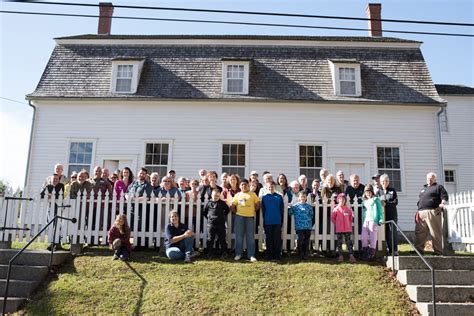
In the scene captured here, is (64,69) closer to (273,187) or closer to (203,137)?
(203,137)

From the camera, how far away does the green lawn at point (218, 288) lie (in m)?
6.64

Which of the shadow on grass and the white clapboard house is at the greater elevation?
the white clapboard house

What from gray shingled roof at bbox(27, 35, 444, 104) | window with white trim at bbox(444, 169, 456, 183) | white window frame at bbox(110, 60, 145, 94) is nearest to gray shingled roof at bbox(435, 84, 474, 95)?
window with white trim at bbox(444, 169, 456, 183)

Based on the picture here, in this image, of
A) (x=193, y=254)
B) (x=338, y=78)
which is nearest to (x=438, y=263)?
(x=193, y=254)

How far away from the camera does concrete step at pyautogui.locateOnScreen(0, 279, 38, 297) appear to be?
282 inches

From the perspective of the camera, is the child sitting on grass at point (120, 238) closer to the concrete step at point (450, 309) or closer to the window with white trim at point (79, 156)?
the concrete step at point (450, 309)

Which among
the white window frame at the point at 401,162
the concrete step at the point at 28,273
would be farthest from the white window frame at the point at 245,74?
the concrete step at the point at 28,273

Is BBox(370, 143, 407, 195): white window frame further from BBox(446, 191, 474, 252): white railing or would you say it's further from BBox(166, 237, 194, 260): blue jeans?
BBox(166, 237, 194, 260): blue jeans

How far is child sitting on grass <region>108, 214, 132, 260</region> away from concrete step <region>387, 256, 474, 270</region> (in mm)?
5271

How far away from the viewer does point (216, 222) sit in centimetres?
860

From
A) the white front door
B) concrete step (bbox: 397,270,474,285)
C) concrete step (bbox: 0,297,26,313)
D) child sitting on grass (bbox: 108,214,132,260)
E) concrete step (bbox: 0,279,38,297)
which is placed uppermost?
the white front door

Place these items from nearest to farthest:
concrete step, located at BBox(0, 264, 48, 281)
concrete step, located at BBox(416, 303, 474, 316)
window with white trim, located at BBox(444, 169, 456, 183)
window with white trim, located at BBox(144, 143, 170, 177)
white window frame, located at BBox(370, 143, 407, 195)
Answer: concrete step, located at BBox(416, 303, 474, 316) < concrete step, located at BBox(0, 264, 48, 281) < white window frame, located at BBox(370, 143, 407, 195) < window with white trim, located at BBox(144, 143, 170, 177) < window with white trim, located at BBox(444, 169, 456, 183)

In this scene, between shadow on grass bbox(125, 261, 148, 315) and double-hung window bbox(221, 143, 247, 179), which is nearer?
shadow on grass bbox(125, 261, 148, 315)

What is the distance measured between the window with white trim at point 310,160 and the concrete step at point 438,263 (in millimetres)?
7218
